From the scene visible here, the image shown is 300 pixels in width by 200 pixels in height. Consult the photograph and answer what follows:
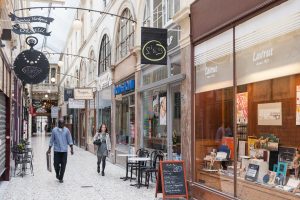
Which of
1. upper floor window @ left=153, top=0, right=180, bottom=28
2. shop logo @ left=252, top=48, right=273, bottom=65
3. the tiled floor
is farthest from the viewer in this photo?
upper floor window @ left=153, top=0, right=180, bottom=28

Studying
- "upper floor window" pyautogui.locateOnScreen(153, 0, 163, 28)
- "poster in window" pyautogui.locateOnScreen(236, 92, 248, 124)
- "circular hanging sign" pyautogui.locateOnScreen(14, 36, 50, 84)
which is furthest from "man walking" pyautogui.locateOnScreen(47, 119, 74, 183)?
"poster in window" pyautogui.locateOnScreen(236, 92, 248, 124)

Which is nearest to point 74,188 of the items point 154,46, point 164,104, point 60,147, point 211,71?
point 60,147

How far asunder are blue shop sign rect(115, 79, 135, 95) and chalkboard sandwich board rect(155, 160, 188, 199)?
5.43 m

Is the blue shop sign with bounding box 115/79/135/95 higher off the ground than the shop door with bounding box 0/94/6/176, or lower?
higher

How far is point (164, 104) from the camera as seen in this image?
10.8 meters

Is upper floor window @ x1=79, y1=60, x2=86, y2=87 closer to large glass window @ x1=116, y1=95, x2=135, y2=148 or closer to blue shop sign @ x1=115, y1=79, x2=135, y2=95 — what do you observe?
blue shop sign @ x1=115, y1=79, x2=135, y2=95

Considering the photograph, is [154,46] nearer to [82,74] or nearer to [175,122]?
[175,122]

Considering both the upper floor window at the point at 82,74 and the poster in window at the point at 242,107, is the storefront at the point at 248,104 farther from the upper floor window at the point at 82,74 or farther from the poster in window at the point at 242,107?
the upper floor window at the point at 82,74

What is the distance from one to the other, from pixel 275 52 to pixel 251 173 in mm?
1991

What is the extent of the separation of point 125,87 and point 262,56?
8.67m

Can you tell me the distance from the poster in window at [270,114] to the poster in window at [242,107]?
21 centimetres

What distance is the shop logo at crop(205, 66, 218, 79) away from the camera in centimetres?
797

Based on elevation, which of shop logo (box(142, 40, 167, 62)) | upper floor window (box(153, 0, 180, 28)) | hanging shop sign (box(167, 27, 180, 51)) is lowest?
shop logo (box(142, 40, 167, 62))

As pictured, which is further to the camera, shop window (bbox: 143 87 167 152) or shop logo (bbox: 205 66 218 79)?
shop window (bbox: 143 87 167 152)
